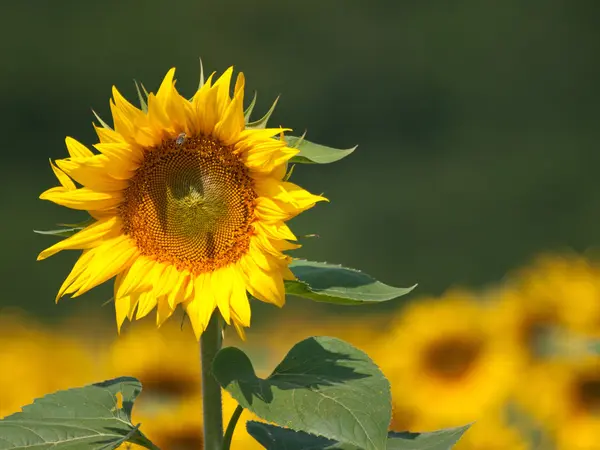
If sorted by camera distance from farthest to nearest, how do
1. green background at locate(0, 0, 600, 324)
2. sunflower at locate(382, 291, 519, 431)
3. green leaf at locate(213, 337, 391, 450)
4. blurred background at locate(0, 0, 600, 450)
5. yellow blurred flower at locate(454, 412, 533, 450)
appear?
green background at locate(0, 0, 600, 324) < blurred background at locate(0, 0, 600, 450) < sunflower at locate(382, 291, 519, 431) < yellow blurred flower at locate(454, 412, 533, 450) < green leaf at locate(213, 337, 391, 450)

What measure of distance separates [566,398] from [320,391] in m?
0.80

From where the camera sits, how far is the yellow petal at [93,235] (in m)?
1.05

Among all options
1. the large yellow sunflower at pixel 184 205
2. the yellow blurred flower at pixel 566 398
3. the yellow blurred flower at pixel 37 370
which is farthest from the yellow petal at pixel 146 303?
the yellow blurred flower at pixel 566 398

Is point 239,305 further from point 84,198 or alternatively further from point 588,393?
point 588,393

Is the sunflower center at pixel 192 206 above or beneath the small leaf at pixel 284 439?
above

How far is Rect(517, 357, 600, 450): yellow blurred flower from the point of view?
66.1 inches

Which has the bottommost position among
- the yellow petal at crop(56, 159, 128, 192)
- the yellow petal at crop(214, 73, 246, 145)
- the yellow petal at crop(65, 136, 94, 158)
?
the yellow petal at crop(56, 159, 128, 192)

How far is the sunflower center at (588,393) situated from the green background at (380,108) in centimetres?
282

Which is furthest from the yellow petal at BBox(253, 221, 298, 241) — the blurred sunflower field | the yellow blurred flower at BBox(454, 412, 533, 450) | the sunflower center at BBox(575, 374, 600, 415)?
the sunflower center at BBox(575, 374, 600, 415)

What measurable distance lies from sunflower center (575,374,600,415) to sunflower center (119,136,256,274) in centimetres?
82

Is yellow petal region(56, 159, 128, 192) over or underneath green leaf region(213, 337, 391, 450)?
over

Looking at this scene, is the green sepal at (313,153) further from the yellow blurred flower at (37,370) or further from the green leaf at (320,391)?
the yellow blurred flower at (37,370)

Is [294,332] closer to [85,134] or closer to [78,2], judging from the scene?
[85,134]

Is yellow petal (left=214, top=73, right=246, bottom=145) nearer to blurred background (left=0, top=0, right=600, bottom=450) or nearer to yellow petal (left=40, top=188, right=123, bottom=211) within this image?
yellow petal (left=40, top=188, right=123, bottom=211)
